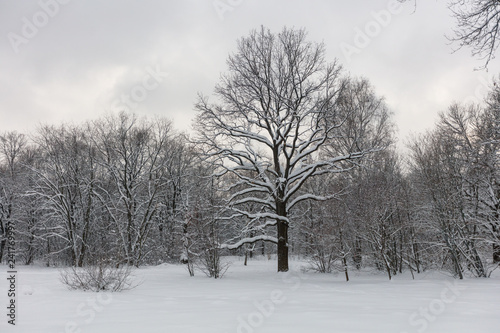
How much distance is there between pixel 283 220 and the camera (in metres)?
17.0

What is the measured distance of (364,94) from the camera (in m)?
23.4

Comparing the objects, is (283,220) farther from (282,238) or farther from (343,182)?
(343,182)

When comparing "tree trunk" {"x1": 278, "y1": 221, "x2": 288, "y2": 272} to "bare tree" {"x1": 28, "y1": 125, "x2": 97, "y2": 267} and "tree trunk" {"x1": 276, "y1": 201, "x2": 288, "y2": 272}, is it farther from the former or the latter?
"bare tree" {"x1": 28, "y1": 125, "x2": 97, "y2": 267}

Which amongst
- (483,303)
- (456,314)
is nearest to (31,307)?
(456,314)

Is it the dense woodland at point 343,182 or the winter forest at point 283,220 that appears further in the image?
the dense woodland at point 343,182

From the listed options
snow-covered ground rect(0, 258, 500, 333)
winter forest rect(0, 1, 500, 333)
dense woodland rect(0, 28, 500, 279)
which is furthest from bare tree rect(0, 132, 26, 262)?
snow-covered ground rect(0, 258, 500, 333)

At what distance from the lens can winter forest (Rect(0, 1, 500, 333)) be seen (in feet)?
22.3

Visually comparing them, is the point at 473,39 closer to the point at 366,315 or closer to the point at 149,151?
the point at 366,315

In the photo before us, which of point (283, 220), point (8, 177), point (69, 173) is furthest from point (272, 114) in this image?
point (8, 177)

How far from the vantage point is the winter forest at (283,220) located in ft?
22.3

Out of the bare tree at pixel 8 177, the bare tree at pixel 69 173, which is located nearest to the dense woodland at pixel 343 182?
the bare tree at pixel 69 173

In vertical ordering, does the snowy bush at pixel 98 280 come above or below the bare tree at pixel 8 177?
below

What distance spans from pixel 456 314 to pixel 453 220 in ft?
29.1

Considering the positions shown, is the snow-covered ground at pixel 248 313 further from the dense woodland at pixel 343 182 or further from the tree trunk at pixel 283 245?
the tree trunk at pixel 283 245
